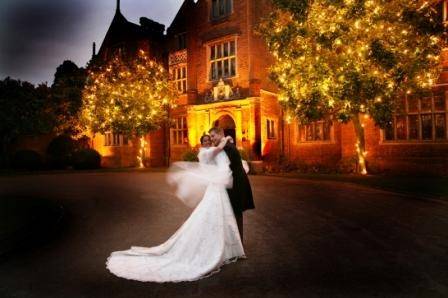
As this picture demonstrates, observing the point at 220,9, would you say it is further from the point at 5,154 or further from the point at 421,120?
the point at 5,154

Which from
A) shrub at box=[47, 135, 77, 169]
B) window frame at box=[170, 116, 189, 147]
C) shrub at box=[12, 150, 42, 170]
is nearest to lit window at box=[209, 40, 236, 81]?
window frame at box=[170, 116, 189, 147]

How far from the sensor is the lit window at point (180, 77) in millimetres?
29906

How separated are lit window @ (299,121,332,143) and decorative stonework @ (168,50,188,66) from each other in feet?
36.5

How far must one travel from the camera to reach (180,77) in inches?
1190

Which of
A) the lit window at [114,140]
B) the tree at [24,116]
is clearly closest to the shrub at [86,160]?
the lit window at [114,140]

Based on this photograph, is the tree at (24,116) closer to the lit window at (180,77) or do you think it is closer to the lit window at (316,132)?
the lit window at (180,77)

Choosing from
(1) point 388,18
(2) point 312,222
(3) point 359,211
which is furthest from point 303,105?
(2) point 312,222

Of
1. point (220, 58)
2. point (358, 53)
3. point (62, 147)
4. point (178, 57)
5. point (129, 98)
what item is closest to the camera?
point (358, 53)

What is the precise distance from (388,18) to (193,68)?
48.0 feet

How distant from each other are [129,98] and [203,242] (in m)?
21.7

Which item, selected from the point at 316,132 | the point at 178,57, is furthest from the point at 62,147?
the point at 316,132

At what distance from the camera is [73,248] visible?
6863 mm

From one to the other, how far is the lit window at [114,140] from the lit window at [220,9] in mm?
12917

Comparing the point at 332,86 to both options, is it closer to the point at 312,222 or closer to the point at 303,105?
the point at 303,105
